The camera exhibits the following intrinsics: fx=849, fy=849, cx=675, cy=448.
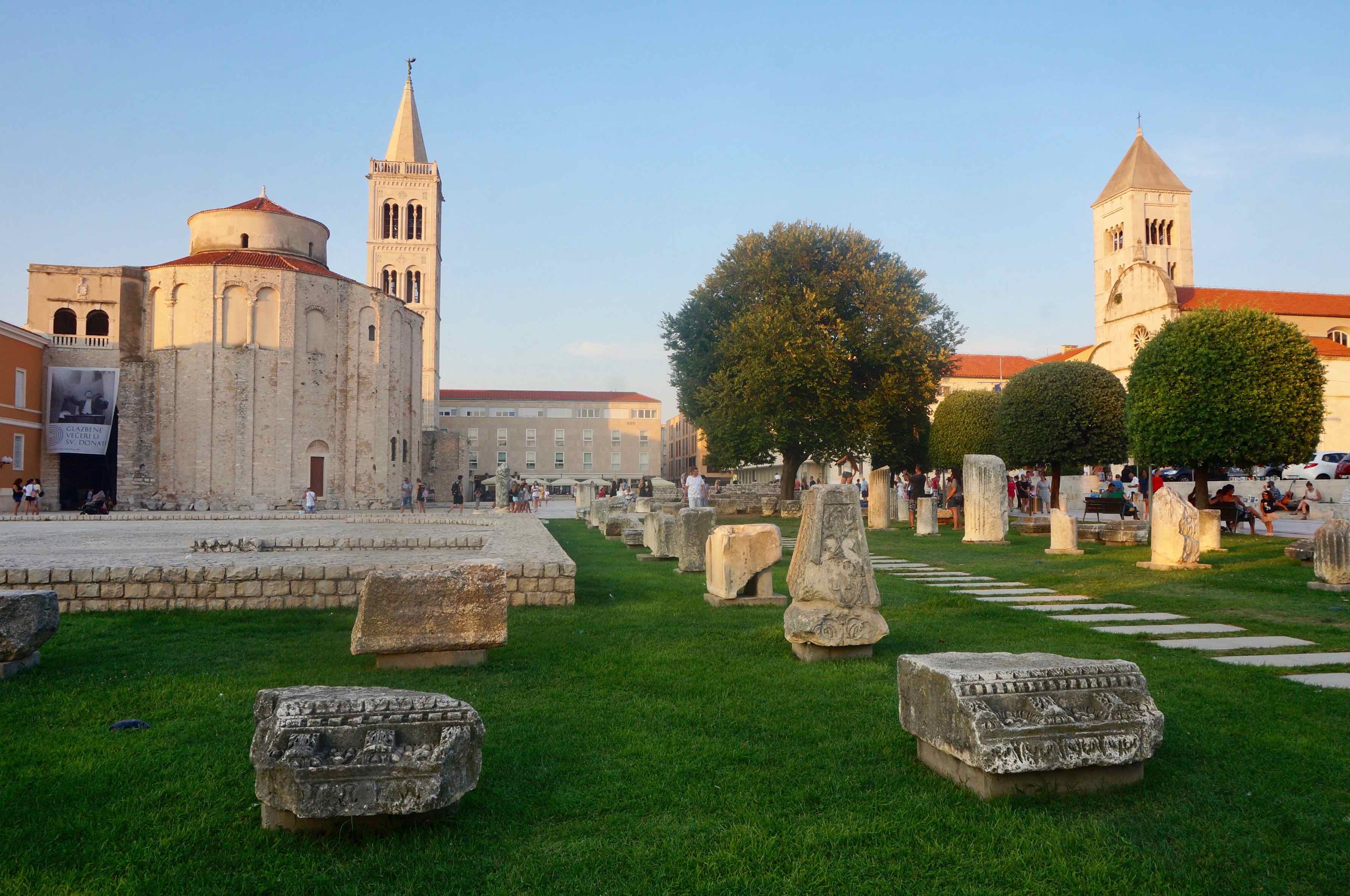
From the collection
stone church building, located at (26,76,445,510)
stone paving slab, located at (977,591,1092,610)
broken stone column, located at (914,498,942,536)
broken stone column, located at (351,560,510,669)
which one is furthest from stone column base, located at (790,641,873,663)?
stone church building, located at (26,76,445,510)

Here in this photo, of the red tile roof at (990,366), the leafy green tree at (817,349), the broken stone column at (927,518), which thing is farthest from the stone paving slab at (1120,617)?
the red tile roof at (990,366)

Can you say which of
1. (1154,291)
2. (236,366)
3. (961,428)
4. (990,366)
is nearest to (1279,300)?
(1154,291)

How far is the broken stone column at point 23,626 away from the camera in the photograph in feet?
17.8

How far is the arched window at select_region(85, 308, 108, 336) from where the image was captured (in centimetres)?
4053

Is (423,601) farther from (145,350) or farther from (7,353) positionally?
(145,350)

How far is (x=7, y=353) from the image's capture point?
32906mm

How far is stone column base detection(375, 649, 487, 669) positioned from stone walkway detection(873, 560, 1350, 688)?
17.4ft

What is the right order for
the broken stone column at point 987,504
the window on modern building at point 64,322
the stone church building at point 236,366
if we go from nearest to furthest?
the broken stone column at point 987,504 → the stone church building at point 236,366 → the window on modern building at point 64,322

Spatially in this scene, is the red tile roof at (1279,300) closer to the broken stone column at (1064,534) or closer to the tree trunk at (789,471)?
the tree trunk at (789,471)

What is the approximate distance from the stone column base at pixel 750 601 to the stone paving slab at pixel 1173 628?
3.00 meters

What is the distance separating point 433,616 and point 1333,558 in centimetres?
1005

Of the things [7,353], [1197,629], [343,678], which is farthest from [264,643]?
[7,353]

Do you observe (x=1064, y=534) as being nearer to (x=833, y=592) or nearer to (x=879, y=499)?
(x=879, y=499)

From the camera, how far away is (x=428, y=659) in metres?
5.97
